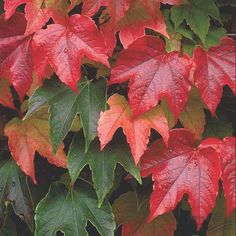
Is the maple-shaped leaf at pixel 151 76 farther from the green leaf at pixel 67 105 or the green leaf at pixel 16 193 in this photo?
the green leaf at pixel 16 193

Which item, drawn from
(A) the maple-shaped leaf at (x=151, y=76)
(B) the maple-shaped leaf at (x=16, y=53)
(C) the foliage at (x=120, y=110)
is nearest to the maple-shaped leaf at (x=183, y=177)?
(C) the foliage at (x=120, y=110)

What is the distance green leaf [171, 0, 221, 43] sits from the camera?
1095 millimetres

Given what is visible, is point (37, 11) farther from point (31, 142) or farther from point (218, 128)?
point (218, 128)

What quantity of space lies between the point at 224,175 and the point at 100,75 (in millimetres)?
373

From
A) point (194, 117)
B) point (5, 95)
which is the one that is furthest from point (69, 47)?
point (194, 117)

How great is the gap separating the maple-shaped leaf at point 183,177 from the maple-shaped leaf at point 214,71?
0.39ft

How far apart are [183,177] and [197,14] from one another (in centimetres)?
39

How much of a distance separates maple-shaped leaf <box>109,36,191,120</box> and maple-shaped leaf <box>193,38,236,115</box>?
1.0 inches

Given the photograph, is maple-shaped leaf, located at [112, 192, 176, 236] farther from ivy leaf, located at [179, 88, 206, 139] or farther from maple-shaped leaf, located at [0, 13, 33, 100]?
maple-shaped leaf, located at [0, 13, 33, 100]

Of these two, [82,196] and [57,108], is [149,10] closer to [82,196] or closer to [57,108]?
[57,108]

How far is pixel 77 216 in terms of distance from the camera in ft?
3.63

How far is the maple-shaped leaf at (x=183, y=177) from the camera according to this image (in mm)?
958

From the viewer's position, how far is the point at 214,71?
3.21ft

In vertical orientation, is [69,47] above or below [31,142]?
above
